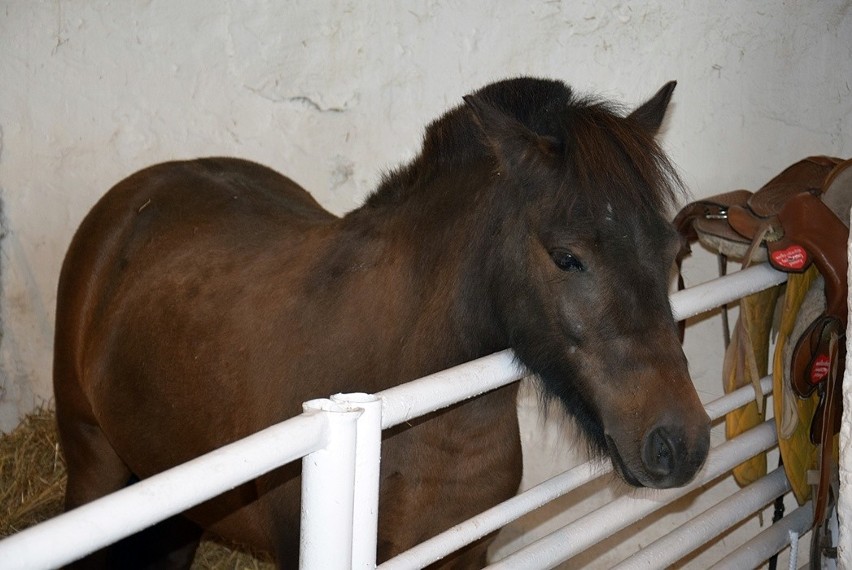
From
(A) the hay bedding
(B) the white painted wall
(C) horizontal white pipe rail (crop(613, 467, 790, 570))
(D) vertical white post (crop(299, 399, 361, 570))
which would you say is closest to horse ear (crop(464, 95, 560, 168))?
(D) vertical white post (crop(299, 399, 361, 570))

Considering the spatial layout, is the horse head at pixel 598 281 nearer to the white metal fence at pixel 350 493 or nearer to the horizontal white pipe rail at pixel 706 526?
the white metal fence at pixel 350 493

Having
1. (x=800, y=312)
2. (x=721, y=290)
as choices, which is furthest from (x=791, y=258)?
(x=721, y=290)

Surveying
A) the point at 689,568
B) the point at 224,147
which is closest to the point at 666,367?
the point at 689,568

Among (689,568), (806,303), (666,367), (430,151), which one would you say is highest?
(430,151)

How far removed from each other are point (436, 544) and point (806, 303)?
1.45 meters

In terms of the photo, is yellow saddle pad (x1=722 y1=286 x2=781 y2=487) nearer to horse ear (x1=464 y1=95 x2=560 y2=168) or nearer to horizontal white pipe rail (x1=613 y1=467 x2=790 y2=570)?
horizontal white pipe rail (x1=613 y1=467 x2=790 y2=570)

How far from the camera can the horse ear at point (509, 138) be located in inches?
74.4

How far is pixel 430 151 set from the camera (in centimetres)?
222

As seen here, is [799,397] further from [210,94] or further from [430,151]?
[210,94]

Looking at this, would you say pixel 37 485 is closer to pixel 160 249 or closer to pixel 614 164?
pixel 160 249

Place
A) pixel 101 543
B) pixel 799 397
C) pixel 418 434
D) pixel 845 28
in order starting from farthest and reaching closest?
pixel 845 28, pixel 799 397, pixel 418 434, pixel 101 543

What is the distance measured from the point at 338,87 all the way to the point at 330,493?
264 cm

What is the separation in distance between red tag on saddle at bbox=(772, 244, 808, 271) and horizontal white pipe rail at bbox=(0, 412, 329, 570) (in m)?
1.62

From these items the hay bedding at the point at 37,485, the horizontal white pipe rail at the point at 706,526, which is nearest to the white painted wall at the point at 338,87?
the hay bedding at the point at 37,485
